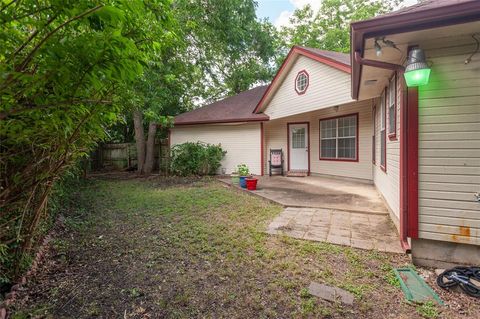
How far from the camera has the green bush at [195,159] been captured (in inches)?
410

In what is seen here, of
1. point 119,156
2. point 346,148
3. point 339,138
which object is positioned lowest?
point 119,156

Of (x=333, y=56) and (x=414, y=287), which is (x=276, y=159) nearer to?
(x=333, y=56)

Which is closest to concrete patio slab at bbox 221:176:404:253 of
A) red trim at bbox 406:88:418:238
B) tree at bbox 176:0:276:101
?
red trim at bbox 406:88:418:238

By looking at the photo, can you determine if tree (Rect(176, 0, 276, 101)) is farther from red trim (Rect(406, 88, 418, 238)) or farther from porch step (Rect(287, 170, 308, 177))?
red trim (Rect(406, 88, 418, 238))

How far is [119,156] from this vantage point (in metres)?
13.1

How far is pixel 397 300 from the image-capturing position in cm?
224

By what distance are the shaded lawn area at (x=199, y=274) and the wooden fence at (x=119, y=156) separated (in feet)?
26.3

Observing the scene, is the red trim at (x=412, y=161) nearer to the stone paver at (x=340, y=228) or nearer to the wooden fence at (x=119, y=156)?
the stone paver at (x=340, y=228)

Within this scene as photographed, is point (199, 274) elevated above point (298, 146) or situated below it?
below

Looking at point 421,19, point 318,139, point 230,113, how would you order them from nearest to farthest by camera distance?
point 421,19, point 318,139, point 230,113

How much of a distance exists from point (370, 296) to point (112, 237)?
11.7ft

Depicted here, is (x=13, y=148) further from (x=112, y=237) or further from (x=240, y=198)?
(x=240, y=198)

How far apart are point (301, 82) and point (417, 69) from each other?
245 inches

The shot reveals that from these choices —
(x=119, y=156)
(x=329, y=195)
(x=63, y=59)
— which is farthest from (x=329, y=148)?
(x=119, y=156)
